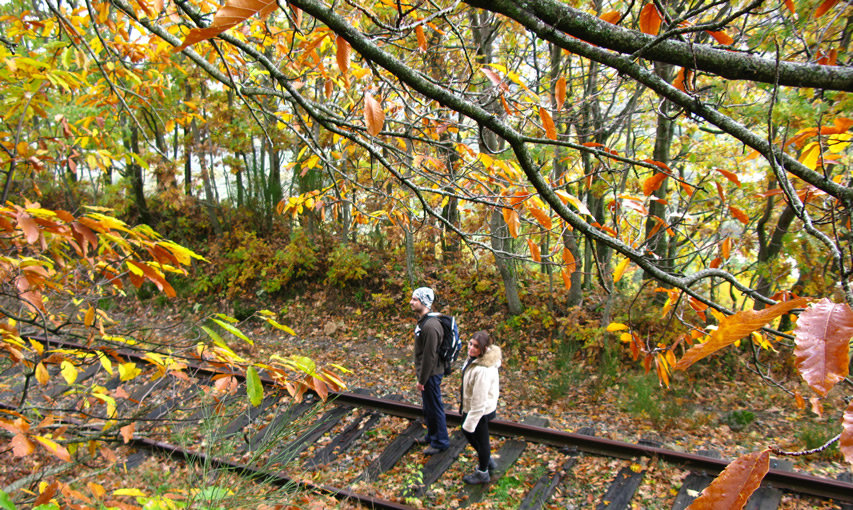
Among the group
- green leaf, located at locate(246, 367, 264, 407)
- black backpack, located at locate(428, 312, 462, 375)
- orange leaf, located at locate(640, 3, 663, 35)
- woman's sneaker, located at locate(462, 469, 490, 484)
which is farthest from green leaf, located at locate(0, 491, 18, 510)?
black backpack, located at locate(428, 312, 462, 375)

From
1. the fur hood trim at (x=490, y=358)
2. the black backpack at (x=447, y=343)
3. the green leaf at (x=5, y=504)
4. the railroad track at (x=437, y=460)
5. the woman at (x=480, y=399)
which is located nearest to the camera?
the green leaf at (x=5, y=504)

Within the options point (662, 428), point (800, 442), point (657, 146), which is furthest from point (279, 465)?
point (657, 146)

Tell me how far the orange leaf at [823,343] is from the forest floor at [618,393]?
159 inches

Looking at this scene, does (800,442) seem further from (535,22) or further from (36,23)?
(36,23)

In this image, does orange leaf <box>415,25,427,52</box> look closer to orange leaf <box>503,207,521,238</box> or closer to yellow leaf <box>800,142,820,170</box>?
orange leaf <box>503,207,521,238</box>

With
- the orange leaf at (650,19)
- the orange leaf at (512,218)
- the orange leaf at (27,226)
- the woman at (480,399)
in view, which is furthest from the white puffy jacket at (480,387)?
the orange leaf at (27,226)

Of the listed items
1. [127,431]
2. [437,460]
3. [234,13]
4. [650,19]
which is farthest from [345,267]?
[234,13]

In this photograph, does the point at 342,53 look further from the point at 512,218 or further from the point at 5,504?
the point at 5,504

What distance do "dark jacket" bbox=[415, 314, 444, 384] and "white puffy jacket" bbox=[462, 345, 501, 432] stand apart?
42cm

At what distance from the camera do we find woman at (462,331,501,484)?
4.29 meters

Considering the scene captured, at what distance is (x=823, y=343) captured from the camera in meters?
0.71

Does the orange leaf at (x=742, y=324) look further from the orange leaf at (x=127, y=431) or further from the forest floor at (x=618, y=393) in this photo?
the forest floor at (x=618, y=393)

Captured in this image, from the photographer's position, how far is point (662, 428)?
5.46 metres

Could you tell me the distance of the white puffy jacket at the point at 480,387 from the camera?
4.29m
